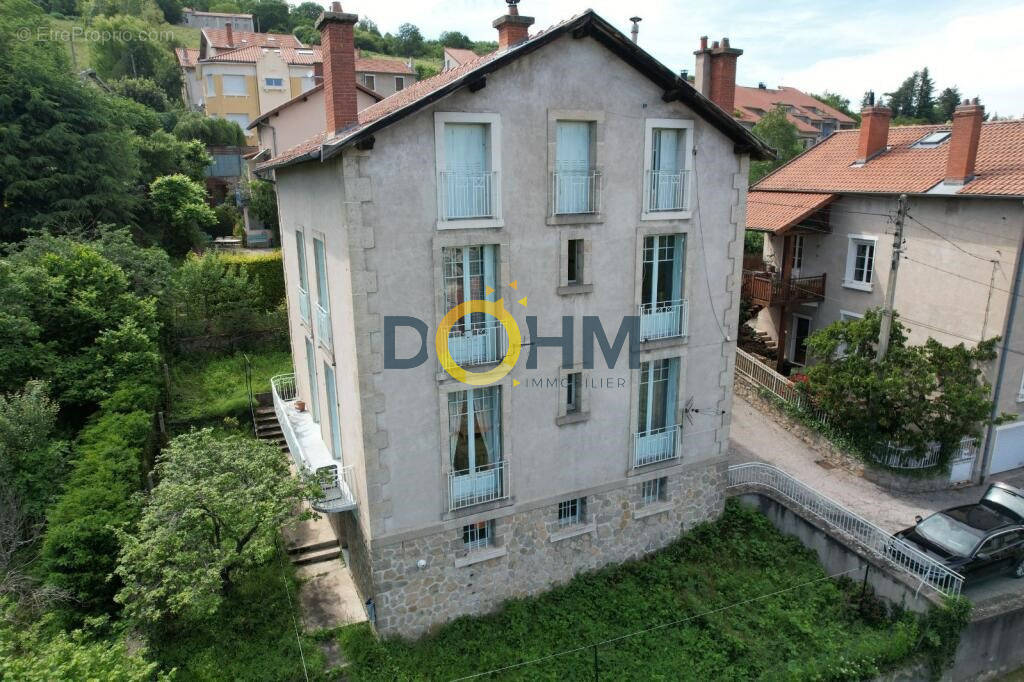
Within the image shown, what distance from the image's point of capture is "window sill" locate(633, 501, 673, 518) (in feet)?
51.9

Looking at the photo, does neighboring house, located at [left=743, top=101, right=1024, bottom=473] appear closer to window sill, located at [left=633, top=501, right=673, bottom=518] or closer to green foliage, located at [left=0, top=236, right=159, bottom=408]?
window sill, located at [left=633, top=501, right=673, bottom=518]

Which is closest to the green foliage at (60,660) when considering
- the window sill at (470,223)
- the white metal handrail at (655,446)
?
the window sill at (470,223)

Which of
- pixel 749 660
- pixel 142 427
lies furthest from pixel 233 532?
pixel 749 660

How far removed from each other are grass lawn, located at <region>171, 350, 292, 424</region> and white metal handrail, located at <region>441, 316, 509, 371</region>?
36.9ft

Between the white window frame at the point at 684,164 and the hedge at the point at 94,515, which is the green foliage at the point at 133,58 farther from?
the white window frame at the point at 684,164

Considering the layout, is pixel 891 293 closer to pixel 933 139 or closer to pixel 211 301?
pixel 933 139

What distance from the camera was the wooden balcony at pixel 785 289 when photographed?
81.2 ft

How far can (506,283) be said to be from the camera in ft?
42.5

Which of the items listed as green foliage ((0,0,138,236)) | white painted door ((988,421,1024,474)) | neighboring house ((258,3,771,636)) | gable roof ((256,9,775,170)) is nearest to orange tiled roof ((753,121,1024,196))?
white painted door ((988,421,1024,474))

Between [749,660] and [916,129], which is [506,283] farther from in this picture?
[916,129]

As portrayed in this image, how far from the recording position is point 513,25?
1268cm

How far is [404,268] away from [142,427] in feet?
29.1

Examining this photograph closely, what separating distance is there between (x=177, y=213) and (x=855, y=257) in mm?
30670

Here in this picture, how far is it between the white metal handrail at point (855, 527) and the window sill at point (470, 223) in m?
10.2
